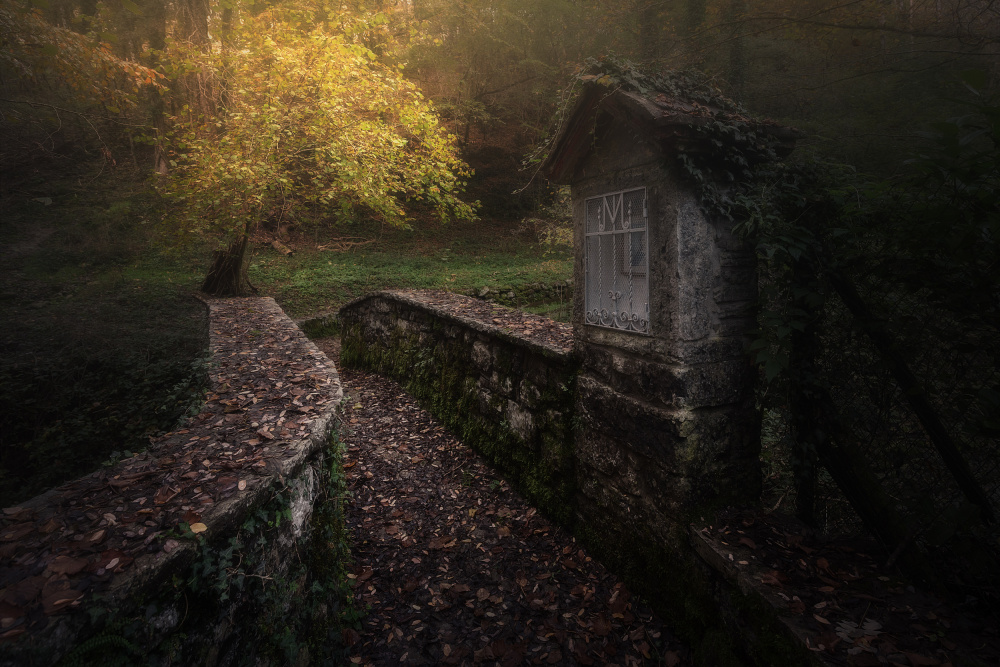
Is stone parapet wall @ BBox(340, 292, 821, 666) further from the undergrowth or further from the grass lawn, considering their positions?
the grass lawn

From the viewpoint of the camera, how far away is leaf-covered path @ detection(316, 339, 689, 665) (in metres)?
2.91

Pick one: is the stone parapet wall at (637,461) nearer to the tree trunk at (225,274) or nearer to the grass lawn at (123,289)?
the grass lawn at (123,289)

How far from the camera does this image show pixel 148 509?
6.64 ft

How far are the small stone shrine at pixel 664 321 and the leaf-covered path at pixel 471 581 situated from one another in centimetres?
55

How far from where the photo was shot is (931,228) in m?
1.92

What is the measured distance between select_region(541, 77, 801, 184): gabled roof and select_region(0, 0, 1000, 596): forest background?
0.17m

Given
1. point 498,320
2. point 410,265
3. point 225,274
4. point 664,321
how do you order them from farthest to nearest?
point 410,265 < point 225,274 < point 498,320 < point 664,321

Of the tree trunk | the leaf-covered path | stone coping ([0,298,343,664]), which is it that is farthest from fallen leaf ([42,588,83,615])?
the tree trunk

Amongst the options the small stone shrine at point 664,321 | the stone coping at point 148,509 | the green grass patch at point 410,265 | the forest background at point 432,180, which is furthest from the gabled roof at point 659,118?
the green grass patch at point 410,265

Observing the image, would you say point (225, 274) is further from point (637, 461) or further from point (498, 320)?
point (637, 461)

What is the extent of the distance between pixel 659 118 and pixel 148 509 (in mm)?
3103

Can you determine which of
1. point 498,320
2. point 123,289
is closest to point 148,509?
point 498,320

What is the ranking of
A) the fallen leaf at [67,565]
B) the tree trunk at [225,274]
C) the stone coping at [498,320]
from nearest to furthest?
the fallen leaf at [67,565]
the stone coping at [498,320]
the tree trunk at [225,274]

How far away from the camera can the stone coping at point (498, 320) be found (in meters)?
4.20
